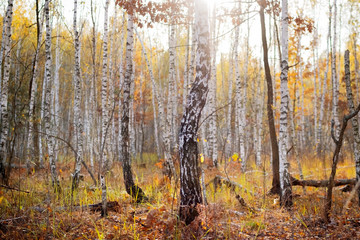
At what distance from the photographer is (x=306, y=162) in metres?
10.8

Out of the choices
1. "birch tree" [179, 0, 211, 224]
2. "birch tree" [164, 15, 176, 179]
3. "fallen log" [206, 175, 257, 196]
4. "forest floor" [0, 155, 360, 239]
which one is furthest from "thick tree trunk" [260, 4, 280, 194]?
"birch tree" [179, 0, 211, 224]

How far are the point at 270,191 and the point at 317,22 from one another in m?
14.5

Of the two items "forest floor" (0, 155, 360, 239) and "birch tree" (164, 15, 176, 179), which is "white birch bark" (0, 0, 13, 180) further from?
"birch tree" (164, 15, 176, 179)

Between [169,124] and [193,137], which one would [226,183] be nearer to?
[169,124]

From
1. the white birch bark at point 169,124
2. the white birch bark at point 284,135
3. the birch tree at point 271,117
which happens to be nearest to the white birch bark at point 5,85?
the white birch bark at point 169,124

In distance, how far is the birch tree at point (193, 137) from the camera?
4.06 meters

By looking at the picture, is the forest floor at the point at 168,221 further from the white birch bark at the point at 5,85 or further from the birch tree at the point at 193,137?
the white birch bark at the point at 5,85

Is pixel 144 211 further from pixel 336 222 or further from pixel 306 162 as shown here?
pixel 306 162

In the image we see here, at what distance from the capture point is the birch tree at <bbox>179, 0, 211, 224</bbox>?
4.06 meters

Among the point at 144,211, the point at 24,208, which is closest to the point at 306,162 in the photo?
the point at 144,211

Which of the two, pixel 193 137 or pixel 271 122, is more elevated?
pixel 271 122

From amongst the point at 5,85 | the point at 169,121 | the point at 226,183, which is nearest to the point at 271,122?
the point at 226,183

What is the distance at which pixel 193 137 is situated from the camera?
162 inches

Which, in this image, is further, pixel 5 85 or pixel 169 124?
pixel 169 124
